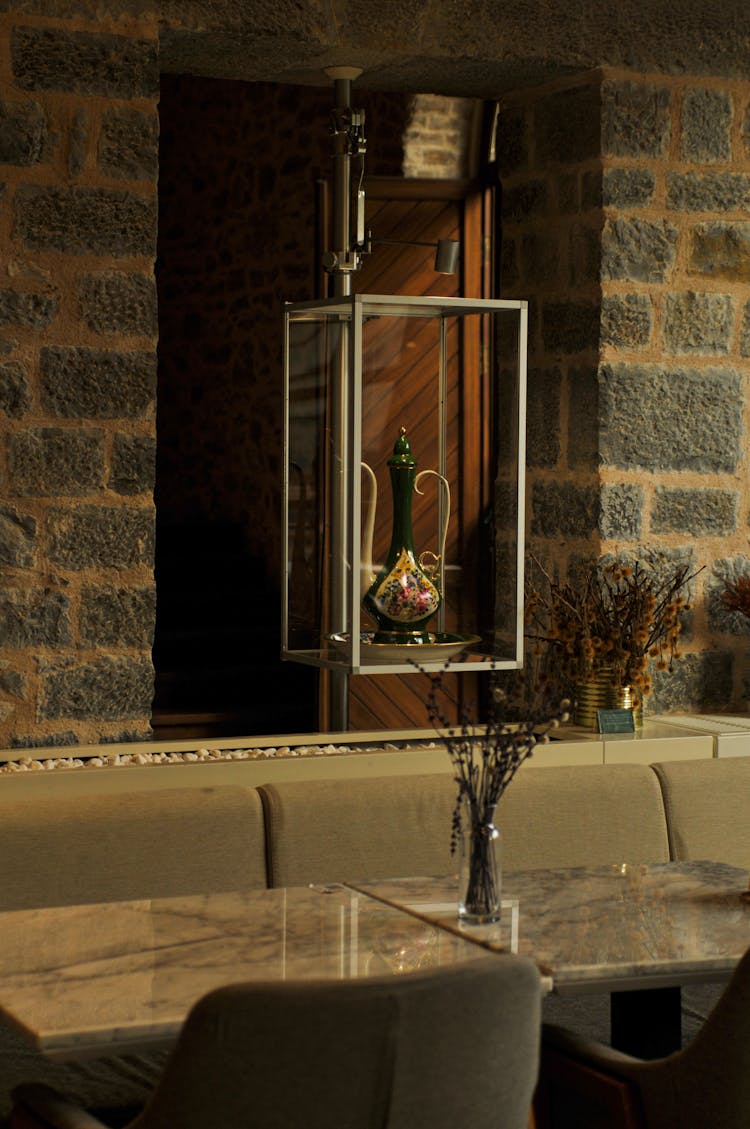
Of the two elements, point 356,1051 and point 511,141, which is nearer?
point 356,1051

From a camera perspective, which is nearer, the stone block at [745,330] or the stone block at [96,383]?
the stone block at [96,383]

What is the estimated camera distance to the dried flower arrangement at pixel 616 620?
13.6ft

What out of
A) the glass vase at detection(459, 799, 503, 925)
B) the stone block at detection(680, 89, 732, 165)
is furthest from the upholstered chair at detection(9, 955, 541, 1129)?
the stone block at detection(680, 89, 732, 165)

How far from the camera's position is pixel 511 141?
4652mm

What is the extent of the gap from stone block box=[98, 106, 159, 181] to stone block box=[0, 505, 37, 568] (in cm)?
78

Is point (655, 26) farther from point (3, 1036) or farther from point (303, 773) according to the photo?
point (3, 1036)

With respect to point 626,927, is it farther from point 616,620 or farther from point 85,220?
point 85,220

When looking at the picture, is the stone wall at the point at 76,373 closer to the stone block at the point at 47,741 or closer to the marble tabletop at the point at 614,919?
the stone block at the point at 47,741

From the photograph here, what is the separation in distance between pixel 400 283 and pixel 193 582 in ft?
7.66

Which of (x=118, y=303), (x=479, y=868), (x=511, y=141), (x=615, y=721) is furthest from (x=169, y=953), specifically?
(x=511, y=141)

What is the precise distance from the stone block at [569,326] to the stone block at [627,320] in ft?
0.09

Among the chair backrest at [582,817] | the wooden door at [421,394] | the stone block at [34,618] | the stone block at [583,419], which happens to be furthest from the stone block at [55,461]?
the stone block at [583,419]

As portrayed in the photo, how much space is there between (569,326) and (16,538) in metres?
1.56

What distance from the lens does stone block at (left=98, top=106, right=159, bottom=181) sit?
3.73m
